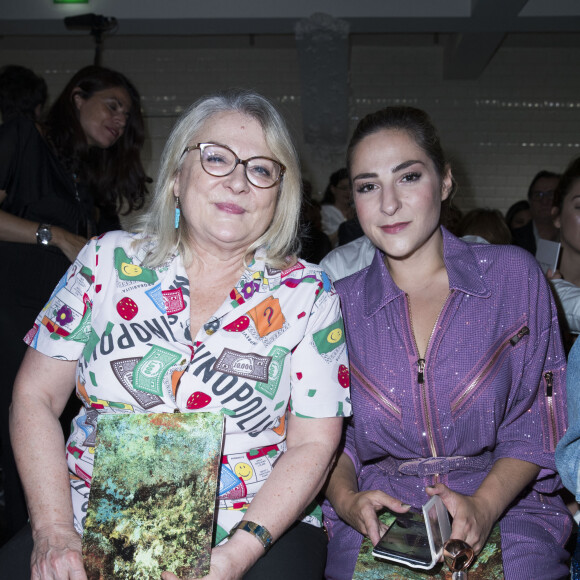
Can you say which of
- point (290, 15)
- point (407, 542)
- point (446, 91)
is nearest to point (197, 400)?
point (407, 542)

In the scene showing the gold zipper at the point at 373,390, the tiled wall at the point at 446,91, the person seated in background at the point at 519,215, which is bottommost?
the gold zipper at the point at 373,390

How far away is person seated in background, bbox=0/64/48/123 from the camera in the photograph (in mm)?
2773

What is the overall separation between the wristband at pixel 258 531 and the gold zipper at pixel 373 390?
488mm

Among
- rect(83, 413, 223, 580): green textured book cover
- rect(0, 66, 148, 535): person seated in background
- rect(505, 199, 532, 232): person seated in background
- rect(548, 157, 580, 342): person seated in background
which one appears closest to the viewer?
rect(83, 413, 223, 580): green textured book cover

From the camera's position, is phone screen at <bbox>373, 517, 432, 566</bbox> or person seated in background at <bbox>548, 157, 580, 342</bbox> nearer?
phone screen at <bbox>373, 517, 432, 566</bbox>

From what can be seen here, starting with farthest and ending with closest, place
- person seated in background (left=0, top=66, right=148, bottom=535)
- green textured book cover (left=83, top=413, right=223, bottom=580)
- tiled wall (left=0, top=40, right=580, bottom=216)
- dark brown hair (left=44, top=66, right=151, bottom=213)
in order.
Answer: tiled wall (left=0, top=40, right=580, bottom=216), dark brown hair (left=44, top=66, right=151, bottom=213), person seated in background (left=0, top=66, right=148, bottom=535), green textured book cover (left=83, top=413, right=223, bottom=580)

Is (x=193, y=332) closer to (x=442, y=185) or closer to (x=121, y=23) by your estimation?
(x=442, y=185)

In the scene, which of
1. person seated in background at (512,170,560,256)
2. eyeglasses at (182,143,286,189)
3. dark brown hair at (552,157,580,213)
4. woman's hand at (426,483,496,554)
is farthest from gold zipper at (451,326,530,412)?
person seated in background at (512,170,560,256)

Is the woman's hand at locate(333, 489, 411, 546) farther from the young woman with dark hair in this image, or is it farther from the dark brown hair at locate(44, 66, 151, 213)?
the dark brown hair at locate(44, 66, 151, 213)

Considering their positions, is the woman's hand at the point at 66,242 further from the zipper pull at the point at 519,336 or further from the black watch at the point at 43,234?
the zipper pull at the point at 519,336

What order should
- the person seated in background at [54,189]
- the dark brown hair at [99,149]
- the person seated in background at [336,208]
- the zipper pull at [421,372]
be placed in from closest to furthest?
1. the zipper pull at [421,372]
2. the person seated in background at [54,189]
3. the dark brown hair at [99,149]
4. the person seated in background at [336,208]

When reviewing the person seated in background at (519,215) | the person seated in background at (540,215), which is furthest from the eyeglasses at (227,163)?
the person seated in background at (519,215)

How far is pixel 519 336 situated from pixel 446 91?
266 inches

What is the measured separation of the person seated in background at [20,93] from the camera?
9.10 feet
